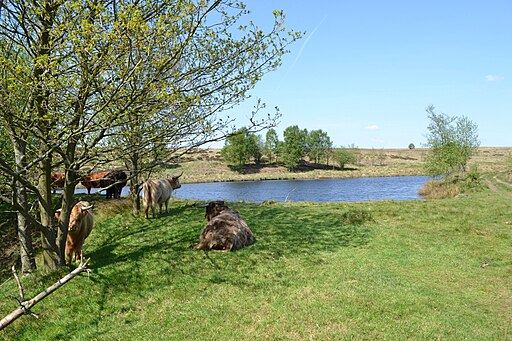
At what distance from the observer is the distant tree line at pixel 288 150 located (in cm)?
9369

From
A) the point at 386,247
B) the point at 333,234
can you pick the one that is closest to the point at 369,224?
the point at 333,234

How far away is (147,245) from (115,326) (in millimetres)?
4833

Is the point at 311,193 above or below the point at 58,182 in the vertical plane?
below

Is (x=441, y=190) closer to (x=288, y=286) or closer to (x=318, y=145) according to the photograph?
(x=288, y=286)

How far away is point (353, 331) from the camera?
6383mm

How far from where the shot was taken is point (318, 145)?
10525cm

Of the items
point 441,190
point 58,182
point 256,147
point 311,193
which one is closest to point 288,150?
point 256,147

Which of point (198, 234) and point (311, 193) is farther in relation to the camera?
point (311, 193)

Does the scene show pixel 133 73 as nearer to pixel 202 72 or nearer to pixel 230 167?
pixel 202 72

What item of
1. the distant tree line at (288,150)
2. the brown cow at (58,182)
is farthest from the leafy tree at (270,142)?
the brown cow at (58,182)

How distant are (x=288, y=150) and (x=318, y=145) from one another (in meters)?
13.9

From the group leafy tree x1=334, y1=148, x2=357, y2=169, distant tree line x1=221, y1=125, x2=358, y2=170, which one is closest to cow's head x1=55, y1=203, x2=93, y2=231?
distant tree line x1=221, y1=125, x2=358, y2=170

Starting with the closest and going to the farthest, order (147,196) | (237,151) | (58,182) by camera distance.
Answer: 1. (147,196)
2. (58,182)
3. (237,151)

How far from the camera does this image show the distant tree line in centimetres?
9369
